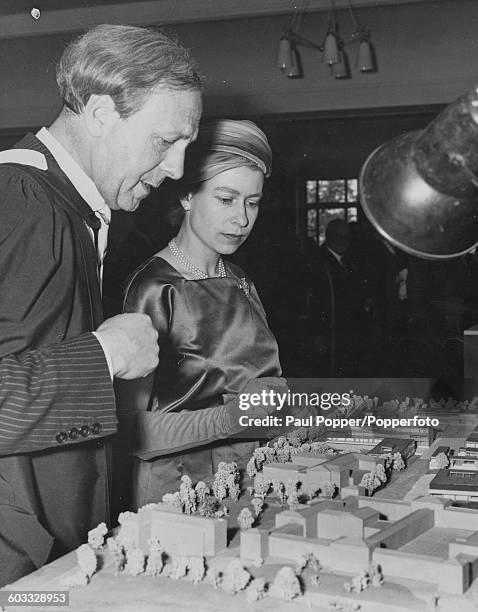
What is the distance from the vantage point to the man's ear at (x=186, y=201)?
2191mm

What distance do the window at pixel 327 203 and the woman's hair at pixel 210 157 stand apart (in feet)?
0.65

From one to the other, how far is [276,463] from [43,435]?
547mm

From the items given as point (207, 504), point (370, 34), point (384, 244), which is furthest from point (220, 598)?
point (370, 34)

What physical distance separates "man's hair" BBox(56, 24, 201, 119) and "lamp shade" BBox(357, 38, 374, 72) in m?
0.79

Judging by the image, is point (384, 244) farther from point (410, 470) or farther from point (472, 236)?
point (472, 236)

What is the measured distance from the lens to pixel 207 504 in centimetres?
147

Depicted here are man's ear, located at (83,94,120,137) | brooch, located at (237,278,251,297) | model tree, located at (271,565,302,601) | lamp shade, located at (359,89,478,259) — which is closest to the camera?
lamp shade, located at (359,89,478,259)

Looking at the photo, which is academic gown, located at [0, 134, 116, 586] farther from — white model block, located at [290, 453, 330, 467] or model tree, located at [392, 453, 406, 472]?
model tree, located at [392, 453, 406, 472]

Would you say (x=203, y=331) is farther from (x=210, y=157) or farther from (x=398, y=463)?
(x=398, y=463)

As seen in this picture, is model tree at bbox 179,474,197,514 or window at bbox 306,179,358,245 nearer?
model tree at bbox 179,474,197,514

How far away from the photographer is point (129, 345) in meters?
1.47

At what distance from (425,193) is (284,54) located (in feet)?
5.24

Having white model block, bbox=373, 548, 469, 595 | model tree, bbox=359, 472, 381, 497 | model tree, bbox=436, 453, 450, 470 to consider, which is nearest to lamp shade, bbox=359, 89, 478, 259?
white model block, bbox=373, 548, 469, 595

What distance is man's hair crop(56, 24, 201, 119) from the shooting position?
1.71 m
